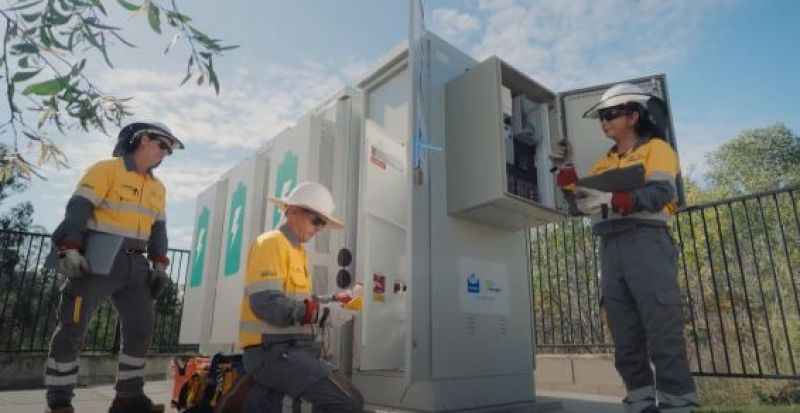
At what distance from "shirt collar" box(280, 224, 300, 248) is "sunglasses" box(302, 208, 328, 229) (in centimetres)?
14

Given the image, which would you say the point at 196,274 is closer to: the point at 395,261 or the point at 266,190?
the point at 266,190

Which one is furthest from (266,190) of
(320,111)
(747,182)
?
(747,182)

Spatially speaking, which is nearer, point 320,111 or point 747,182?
point 320,111

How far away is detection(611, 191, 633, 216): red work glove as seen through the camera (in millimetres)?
2641

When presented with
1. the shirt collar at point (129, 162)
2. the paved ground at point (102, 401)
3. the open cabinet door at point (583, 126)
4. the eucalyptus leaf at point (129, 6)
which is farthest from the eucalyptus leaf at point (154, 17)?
the open cabinet door at point (583, 126)

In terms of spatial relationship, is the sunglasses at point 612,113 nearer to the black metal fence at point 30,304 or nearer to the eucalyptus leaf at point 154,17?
the eucalyptus leaf at point 154,17

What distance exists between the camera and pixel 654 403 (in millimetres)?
2732

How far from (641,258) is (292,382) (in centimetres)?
201

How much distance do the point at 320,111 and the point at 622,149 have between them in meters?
2.67

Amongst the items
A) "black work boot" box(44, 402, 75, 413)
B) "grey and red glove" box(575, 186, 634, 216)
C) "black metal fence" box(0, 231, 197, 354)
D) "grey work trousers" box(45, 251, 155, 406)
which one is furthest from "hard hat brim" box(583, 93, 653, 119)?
"black metal fence" box(0, 231, 197, 354)

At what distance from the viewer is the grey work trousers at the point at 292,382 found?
2318mm

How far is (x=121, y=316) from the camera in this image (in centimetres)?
335

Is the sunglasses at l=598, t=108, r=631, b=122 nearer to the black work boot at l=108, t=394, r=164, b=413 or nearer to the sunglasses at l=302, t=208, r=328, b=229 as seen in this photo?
the sunglasses at l=302, t=208, r=328, b=229

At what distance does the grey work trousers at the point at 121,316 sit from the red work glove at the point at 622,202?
3.09 m
